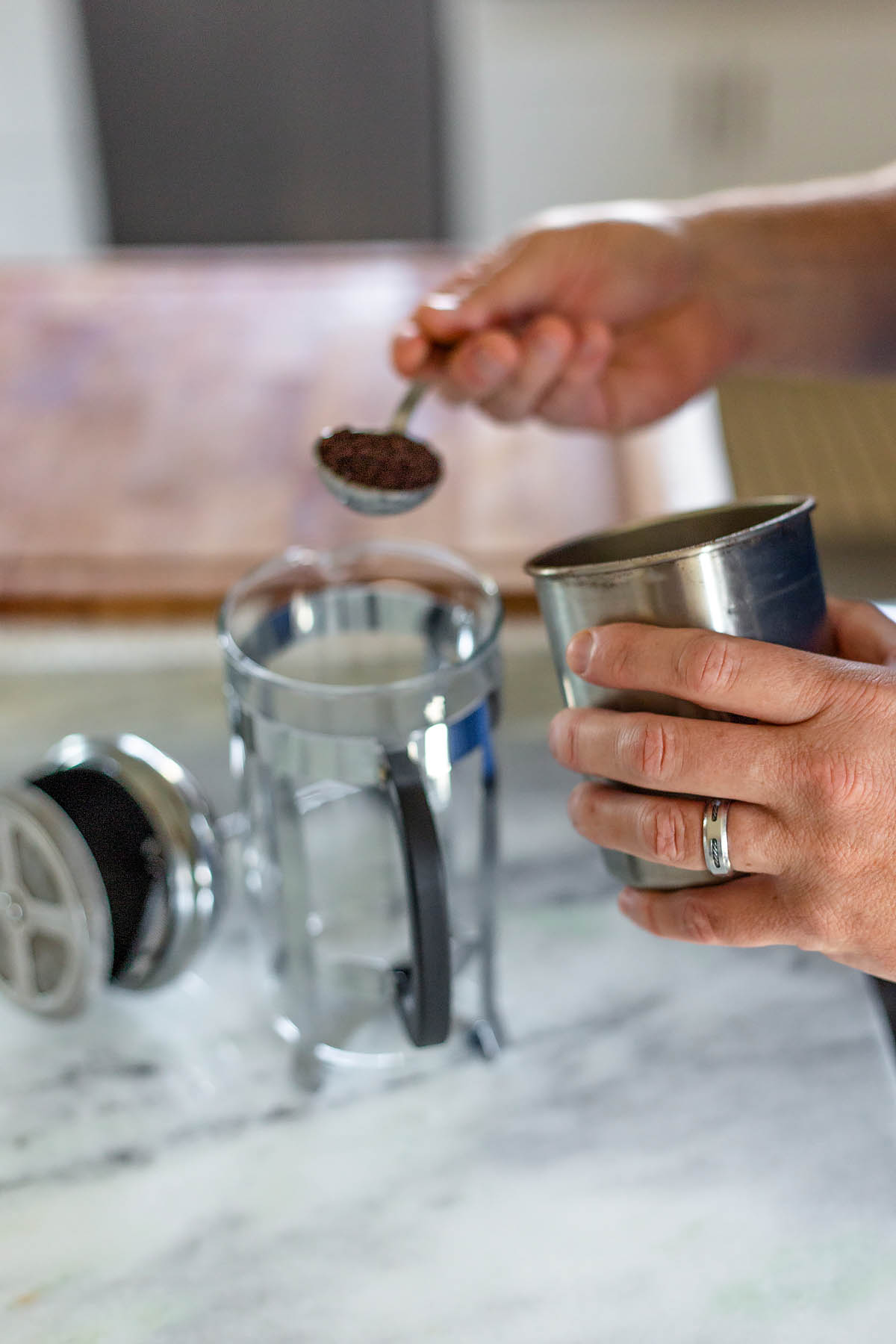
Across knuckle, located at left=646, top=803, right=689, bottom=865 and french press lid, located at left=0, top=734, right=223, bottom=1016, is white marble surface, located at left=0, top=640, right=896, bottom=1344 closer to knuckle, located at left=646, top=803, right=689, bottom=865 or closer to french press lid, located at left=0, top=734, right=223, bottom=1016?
french press lid, located at left=0, top=734, right=223, bottom=1016

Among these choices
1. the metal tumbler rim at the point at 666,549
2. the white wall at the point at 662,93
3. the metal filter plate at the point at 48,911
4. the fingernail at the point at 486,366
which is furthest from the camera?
the white wall at the point at 662,93

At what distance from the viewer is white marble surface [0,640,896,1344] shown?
0.54m

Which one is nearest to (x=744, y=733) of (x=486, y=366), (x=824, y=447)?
(x=486, y=366)

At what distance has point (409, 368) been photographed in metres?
0.84

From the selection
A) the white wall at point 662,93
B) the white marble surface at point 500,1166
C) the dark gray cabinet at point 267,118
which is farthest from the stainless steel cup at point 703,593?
the dark gray cabinet at point 267,118

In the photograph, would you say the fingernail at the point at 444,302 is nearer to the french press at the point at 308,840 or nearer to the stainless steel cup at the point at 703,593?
the french press at the point at 308,840

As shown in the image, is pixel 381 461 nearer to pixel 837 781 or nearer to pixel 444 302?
pixel 444 302

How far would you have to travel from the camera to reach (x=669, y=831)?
1.73 ft

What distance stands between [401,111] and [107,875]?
Answer: 254cm

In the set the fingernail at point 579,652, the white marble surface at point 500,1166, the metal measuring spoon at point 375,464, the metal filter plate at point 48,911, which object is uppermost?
the metal measuring spoon at point 375,464

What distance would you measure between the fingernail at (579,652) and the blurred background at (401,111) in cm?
233

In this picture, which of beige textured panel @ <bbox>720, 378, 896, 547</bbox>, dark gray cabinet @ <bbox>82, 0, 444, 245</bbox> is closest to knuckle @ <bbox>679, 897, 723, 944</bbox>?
beige textured panel @ <bbox>720, 378, 896, 547</bbox>

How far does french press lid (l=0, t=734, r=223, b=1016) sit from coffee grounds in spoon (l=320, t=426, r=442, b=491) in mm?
196

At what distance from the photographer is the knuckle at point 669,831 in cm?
53
